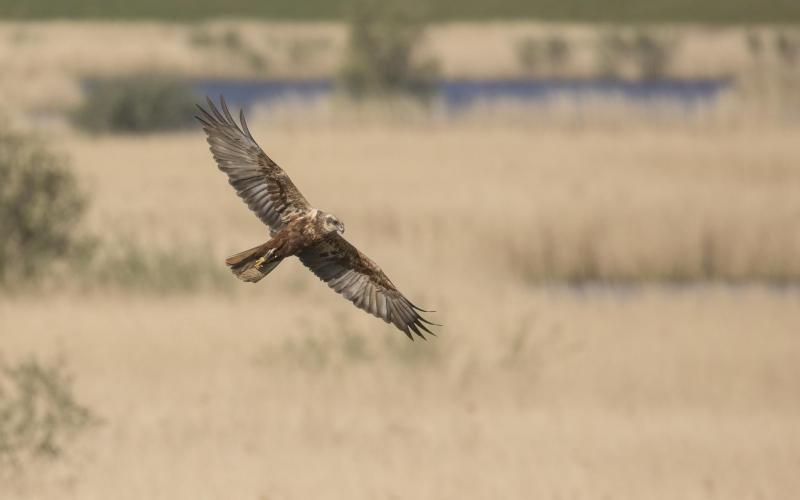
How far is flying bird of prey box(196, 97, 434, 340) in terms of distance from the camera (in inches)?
308

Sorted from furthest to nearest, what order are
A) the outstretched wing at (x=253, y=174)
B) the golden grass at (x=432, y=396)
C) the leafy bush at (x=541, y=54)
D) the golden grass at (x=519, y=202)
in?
1. the leafy bush at (x=541, y=54)
2. the golden grass at (x=519, y=202)
3. the golden grass at (x=432, y=396)
4. the outstretched wing at (x=253, y=174)

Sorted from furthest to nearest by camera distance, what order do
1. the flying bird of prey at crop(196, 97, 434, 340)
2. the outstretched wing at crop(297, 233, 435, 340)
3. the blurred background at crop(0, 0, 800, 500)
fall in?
the blurred background at crop(0, 0, 800, 500), the outstretched wing at crop(297, 233, 435, 340), the flying bird of prey at crop(196, 97, 434, 340)

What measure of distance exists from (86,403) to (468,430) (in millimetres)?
3323

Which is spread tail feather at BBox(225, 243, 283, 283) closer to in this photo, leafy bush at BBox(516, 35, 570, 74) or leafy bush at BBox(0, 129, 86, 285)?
leafy bush at BBox(0, 129, 86, 285)

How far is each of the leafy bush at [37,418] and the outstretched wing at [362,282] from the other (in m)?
4.38

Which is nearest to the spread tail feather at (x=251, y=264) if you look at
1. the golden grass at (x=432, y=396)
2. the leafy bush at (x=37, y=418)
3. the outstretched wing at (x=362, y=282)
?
the outstretched wing at (x=362, y=282)

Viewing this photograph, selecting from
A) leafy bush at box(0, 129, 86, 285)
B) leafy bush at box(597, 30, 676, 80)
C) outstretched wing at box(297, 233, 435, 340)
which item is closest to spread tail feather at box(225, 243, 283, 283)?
outstretched wing at box(297, 233, 435, 340)

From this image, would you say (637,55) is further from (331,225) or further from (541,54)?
(331,225)

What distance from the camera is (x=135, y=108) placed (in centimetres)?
3538

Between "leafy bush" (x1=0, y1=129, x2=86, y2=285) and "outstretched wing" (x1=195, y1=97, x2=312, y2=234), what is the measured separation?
36.3ft

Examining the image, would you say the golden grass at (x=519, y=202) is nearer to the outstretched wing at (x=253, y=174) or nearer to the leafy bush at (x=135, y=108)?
the leafy bush at (x=135, y=108)

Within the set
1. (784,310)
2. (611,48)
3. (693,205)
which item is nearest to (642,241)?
(693,205)

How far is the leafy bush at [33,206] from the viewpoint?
18.9 metres

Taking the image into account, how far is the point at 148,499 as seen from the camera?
10812 millimetres
